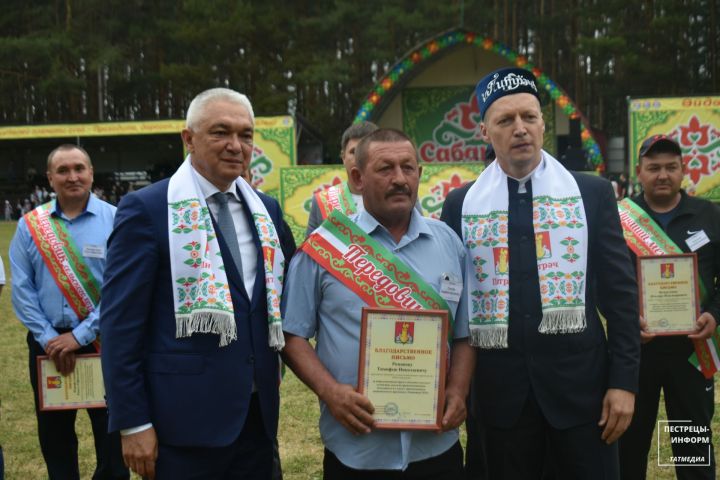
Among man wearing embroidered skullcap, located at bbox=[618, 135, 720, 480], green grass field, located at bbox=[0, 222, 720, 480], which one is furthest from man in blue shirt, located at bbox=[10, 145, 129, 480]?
man wearing embroidered skullcap, located at bbox=[618, 135, 720, 480]

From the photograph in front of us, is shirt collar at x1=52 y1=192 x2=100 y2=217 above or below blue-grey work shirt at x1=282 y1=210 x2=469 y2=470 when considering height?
above

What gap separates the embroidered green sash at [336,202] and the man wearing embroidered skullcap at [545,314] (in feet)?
6.29

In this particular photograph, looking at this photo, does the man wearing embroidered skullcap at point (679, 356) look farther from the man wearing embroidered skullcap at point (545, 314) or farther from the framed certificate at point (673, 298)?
the man wearing embroidered skullcap at point (545, 314)

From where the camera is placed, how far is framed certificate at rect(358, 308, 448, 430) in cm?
252

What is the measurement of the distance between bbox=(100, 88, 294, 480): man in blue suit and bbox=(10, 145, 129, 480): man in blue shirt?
5.22ft

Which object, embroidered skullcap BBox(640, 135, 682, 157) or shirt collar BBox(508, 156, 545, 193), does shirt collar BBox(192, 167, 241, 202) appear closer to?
shirt collar BBox(508, 156, 545, 193)

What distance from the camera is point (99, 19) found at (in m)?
39.4

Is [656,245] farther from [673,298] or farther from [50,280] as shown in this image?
[50,280]

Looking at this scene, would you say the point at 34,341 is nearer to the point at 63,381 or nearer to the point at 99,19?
the point at 63,381

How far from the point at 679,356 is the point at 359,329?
2.06m

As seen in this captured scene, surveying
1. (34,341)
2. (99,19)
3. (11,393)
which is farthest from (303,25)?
(34,341)

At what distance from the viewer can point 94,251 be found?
423 centimetres

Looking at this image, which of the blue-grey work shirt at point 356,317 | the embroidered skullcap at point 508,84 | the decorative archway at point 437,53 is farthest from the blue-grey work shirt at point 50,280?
the decorative archway at point 437,53

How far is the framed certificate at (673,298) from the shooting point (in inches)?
148
